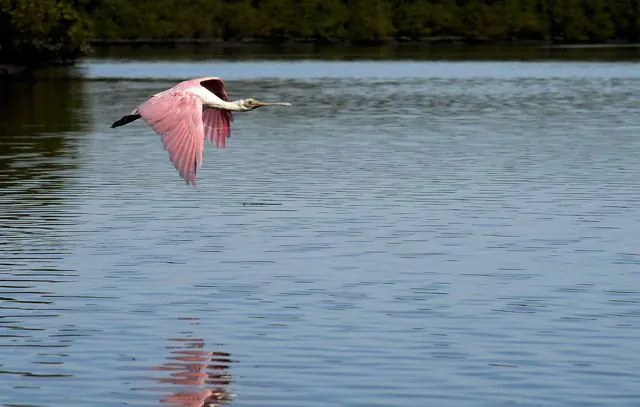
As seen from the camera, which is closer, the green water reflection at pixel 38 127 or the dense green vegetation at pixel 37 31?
the green water reflection at pixel 38 127

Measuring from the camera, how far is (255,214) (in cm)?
3155

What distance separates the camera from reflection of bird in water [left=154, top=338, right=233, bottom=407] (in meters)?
17.0

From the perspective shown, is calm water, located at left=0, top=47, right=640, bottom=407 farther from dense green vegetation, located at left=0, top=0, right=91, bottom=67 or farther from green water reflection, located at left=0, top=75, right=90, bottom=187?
dense green vegetation, located at left=0, top=0, right=91, bottom=67

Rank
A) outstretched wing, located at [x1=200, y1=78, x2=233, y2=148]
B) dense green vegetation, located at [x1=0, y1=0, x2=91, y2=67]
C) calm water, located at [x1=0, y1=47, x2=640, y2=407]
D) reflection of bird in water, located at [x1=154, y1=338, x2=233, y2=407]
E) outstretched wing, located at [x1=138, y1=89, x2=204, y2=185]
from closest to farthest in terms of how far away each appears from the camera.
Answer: reflection of bird in water, located at [x1=154, y1=338, x2=233, y2=407] → calm water, located at [x1=0, y1=47, x2=640, y2=407] → outstretched wing, located at [x1=138, y1=89, x2=204, y2=185] → outstretched wing, located at [x1=200, y1=78, x2=233, y2=148] → dense green vegetation, located at [x1=0, y1=0, x2=91, y2=67]

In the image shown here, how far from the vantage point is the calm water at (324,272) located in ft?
58.4

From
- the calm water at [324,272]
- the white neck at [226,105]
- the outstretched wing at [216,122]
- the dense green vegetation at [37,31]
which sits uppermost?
the white neck at [226,105]

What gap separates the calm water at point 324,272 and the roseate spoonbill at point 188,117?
5.89 ft

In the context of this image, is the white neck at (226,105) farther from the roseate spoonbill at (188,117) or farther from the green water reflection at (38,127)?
the green water reflection at (38,127)

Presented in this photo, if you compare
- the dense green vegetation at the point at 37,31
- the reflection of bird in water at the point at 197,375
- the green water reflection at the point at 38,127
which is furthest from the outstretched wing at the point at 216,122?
the dense green vegetation at the point at 37,31

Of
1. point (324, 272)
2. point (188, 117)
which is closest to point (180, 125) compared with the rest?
point (188, 117)

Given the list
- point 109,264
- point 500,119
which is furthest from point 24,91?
point 109,264

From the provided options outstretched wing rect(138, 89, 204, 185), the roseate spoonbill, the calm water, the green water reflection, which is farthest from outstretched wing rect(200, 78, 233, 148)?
the green water reflection

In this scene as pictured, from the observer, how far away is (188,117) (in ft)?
68.3

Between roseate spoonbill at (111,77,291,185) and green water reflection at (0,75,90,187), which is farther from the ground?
roseate spoonbill at (111,77,291,185)
